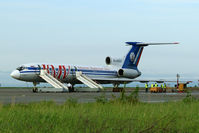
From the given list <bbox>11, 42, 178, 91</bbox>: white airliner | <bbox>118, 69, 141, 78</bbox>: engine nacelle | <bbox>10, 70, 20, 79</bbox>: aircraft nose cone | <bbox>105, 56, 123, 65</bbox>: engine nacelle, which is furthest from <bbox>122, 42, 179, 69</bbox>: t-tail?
<bbox>10, 70, 20, 79</bbox>: aircraft nose cone

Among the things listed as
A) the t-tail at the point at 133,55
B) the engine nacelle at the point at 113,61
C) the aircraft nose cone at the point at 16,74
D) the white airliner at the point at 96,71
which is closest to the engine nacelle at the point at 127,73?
the white airliner at the point at 96,71

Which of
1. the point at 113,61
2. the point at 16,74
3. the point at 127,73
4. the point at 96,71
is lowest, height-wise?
the point at 16,74

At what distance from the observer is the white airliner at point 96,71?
132 ft

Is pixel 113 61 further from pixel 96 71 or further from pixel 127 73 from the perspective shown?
pixel 96 71

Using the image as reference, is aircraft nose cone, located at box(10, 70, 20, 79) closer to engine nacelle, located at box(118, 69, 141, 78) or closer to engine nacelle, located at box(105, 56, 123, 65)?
engine nacelle, located at box(105, 56, 123, 65)

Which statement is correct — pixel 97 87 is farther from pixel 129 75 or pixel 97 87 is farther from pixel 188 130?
pixel 188 130

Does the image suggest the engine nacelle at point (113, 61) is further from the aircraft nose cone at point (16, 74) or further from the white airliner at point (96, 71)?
the aircraft nose cone at point (16, 74)

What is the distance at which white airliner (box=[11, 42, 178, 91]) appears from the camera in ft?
132

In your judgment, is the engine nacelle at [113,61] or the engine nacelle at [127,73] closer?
the engine nacelle at [127,73]

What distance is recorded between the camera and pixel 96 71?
1945 inches

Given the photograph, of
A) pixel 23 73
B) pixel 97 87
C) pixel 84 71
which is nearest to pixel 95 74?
pixel 84 71

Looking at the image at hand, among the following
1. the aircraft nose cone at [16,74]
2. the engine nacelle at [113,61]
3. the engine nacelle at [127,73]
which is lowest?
the aircraft nose cone at [16,74]

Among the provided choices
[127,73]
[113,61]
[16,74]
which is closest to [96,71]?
[113,61]

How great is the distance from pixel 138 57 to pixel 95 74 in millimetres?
9160
